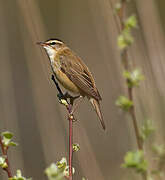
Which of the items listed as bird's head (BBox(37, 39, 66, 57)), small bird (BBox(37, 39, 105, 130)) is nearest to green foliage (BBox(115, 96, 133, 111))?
small bird (BBox(37, 39, 105, 130))

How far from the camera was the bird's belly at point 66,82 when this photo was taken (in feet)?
10.0

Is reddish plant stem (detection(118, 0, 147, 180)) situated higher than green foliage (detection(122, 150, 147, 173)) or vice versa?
reddish plant stem (detection(118, 0, 147, 180))

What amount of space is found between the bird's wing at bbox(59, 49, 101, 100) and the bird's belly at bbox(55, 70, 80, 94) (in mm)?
28

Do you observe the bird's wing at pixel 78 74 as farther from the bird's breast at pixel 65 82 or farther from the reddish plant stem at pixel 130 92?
the reddish plant stem at pixel 130 92

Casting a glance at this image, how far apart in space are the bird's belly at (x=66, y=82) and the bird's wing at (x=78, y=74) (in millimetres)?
28

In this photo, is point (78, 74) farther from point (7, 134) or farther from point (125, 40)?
point (125, 40)

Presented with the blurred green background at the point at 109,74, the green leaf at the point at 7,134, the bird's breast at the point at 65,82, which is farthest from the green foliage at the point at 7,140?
the bird's breast at the point at 65,82

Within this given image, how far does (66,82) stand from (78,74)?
0.13 m

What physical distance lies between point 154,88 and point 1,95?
124 cm

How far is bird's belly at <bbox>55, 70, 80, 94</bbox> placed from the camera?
306 cm

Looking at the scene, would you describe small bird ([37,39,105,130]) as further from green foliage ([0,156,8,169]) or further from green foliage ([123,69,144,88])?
green foliage ([123,69,144,88])

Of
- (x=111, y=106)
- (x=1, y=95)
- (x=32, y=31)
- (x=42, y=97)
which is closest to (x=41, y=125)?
(x=42, y=97)

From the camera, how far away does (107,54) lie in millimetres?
2697

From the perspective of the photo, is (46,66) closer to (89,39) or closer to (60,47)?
(60,47)
